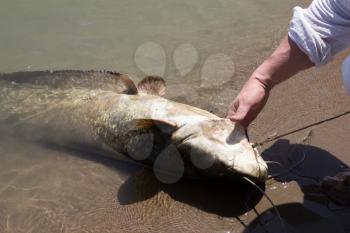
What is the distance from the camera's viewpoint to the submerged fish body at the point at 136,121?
13.1ft

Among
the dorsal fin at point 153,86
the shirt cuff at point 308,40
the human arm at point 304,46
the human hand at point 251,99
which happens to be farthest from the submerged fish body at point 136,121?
the shirt cuff at point 308,40

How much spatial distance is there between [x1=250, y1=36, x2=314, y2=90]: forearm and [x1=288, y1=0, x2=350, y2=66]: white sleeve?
6 cm

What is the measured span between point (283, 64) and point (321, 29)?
35cm

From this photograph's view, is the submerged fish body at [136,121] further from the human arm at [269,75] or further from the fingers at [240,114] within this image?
the human arm at [269,75]

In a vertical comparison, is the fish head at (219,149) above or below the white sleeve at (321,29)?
below

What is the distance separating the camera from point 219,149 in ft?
13.1

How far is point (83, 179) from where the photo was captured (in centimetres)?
471

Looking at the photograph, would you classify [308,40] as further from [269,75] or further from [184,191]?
[184,191]

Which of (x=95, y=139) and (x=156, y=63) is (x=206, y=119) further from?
(x=156, y=63)

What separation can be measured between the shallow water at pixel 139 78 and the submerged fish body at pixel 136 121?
0.22 meters

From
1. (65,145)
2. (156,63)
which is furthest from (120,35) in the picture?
(65,145)

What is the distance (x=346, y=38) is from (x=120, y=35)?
4343 mm

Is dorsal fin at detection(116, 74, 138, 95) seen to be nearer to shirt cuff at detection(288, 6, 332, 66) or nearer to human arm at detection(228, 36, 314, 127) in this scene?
human arm at detection(228, 36, 314, 127)

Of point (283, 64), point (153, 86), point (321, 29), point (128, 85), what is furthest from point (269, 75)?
point (128, 85)
